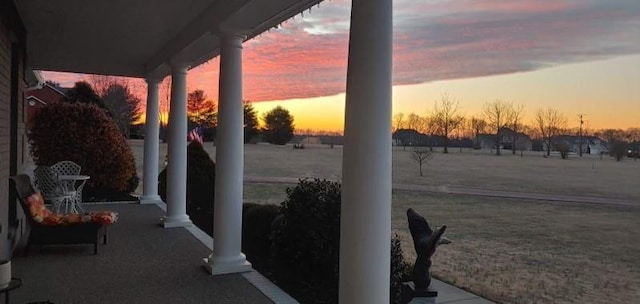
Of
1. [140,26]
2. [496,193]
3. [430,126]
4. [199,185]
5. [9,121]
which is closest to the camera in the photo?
[9,121]

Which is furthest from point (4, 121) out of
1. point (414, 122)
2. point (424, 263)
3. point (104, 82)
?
point (104, 82)

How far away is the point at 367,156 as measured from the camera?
2625 millimetres

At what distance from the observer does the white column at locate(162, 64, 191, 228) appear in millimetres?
7250

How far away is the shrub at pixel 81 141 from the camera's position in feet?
33.7

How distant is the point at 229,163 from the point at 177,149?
2.61 meters

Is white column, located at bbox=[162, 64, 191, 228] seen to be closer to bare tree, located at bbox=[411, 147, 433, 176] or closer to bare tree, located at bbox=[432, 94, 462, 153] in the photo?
bare tree, located at bbox=[432, 94, 462, 153]

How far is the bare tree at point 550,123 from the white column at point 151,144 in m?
8.30

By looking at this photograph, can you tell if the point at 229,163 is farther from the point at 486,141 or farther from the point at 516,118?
the point at 486,141

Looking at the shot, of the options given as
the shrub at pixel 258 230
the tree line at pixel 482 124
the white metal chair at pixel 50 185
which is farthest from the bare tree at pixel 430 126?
the white metal chair at pixel 50 185

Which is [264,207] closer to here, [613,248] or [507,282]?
[507,282]

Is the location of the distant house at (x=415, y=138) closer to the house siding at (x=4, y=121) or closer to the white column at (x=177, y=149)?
the white column at (x=177, y=149)

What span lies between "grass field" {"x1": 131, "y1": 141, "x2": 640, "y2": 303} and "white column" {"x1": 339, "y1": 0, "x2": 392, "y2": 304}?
342cm

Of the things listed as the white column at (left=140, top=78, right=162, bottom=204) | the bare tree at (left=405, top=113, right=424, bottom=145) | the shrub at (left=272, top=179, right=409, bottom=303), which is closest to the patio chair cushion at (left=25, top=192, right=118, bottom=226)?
the shrub at (left=272, top=179, right=409, bottom=303)

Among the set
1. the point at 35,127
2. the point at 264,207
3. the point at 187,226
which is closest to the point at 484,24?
the point at 264,207
